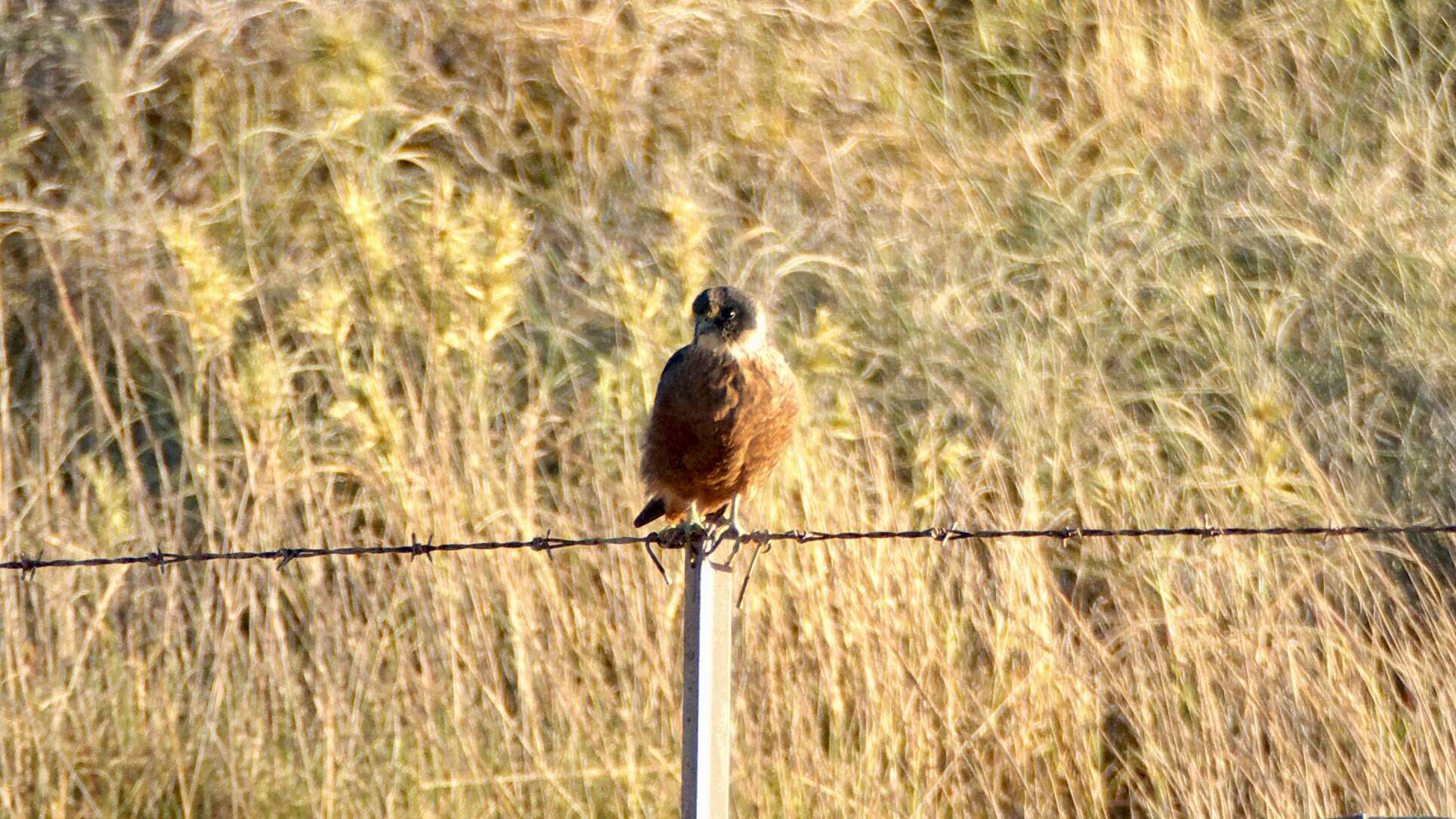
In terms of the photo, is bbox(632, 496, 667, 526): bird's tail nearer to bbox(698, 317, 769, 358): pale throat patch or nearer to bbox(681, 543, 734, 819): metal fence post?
bbox(698, 317, 769, 358): pale throat patch

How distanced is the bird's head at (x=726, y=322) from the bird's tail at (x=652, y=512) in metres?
0.44

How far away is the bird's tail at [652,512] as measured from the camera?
10.8 feet

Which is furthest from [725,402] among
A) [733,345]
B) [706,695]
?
[706,695]

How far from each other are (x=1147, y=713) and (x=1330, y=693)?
0.36 m

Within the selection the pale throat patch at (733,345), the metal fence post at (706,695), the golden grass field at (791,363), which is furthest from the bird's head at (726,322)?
the metal fence post at (706,695)

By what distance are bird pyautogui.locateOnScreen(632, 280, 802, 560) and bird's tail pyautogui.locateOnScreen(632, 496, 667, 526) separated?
17 cm

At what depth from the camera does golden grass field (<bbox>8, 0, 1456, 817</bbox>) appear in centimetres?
311

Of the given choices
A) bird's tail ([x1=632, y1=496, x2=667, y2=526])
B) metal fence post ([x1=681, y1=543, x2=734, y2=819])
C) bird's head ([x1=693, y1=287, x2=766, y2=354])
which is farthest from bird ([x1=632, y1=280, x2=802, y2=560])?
metal fence post ([x1=681, y1=543, x2=734, y2=819])

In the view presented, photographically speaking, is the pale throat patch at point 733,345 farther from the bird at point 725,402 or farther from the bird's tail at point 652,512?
the bird's tail at point 652,512

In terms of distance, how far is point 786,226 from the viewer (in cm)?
495

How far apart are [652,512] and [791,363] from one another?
72 centimetres

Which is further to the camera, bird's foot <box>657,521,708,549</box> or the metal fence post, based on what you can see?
bird's foot <box>657,521,708,549</box>

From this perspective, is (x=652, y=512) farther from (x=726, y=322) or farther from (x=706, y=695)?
(x=706, y=695)

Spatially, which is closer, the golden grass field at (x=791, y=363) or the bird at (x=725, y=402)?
the bird at (x=725, y=402)
